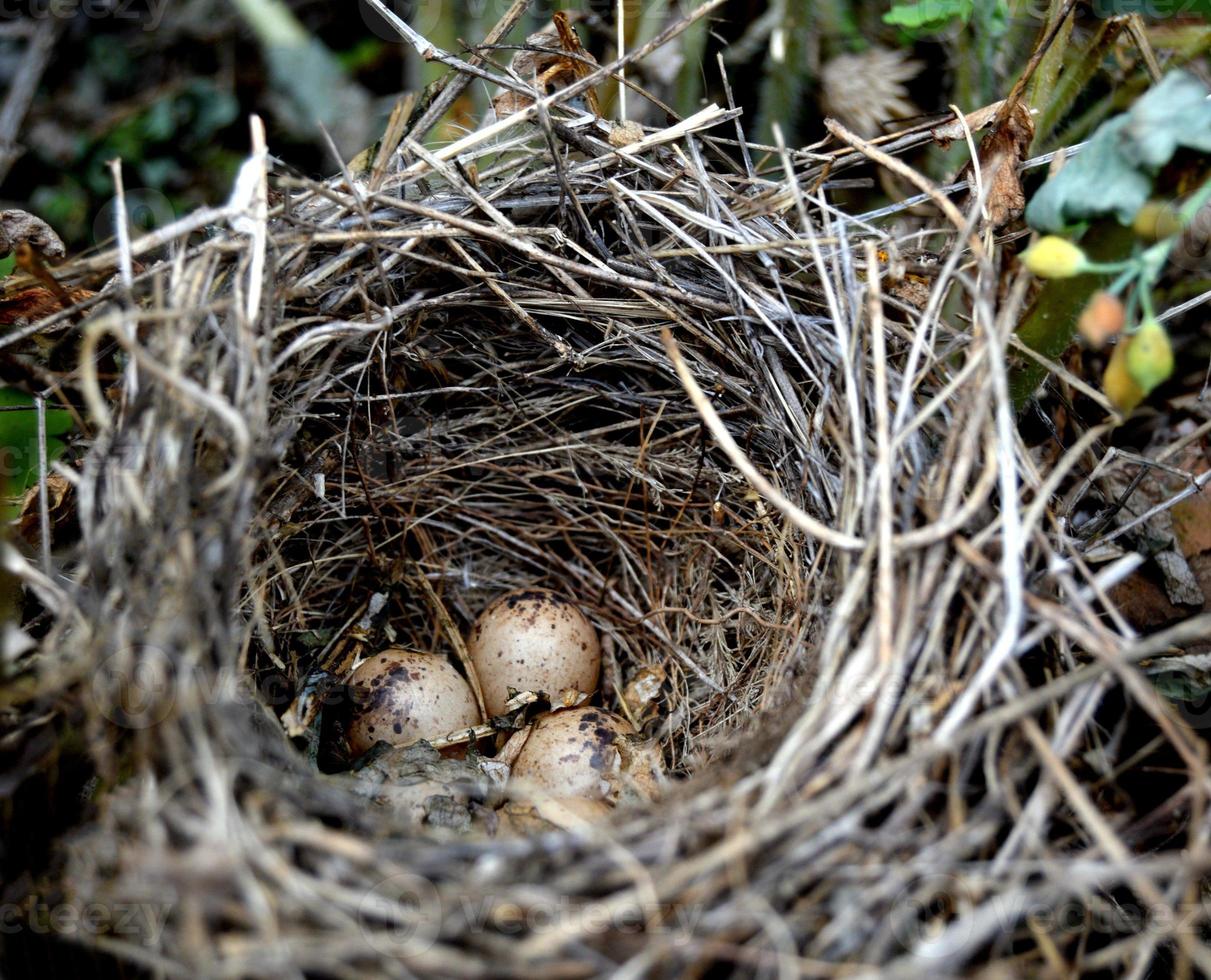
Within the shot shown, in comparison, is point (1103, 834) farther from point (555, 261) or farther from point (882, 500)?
point (555, 261)

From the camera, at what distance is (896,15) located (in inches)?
62.4

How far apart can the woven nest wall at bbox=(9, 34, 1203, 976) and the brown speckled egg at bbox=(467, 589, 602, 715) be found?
0.32 feet

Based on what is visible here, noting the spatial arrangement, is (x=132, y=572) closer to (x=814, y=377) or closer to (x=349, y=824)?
(x=349, y=824)

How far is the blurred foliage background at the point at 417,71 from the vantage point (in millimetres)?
1743

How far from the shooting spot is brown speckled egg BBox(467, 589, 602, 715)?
63.1 inches

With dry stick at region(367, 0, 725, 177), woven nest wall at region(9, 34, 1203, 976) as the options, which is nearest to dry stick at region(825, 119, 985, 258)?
woven nest wall at region(9, 34, 1203, 976)

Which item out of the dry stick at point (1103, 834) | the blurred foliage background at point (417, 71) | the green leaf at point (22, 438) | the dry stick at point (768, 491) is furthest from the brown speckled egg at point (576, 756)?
the blurred foliage background at point (417, 71)

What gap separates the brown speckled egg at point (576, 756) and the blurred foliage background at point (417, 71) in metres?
1.03

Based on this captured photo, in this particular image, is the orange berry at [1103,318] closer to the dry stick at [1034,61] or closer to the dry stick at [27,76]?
the dry stick at [1034,61]

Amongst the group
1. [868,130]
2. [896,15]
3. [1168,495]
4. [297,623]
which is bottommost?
[297,623]

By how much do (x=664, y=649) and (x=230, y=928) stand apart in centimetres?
97

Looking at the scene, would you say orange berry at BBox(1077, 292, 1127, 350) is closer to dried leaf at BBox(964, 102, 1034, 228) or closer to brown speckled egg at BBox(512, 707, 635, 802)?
dried leaf at BBox(964, 102, 1034, 228)

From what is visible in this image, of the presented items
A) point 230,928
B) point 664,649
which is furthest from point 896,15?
point 230,928

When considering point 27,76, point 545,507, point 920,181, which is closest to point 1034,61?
point 920,181
